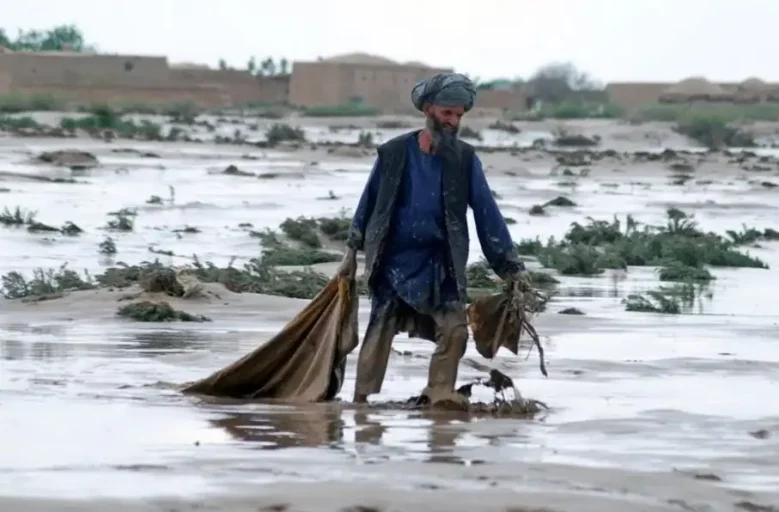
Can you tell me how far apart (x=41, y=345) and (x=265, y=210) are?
15385mm

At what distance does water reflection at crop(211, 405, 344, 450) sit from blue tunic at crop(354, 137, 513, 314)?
688 millimetres

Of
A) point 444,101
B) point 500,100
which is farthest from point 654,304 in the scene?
point 500,100

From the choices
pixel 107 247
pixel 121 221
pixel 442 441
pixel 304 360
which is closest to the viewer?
pixel 442 441

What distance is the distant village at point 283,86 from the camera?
3339 inches

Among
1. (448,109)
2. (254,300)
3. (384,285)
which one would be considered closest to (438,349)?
(384,285)

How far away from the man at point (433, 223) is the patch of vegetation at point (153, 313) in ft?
13.5

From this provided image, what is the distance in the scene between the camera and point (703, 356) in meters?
11.7

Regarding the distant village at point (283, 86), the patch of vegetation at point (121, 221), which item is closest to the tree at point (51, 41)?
the distant village at point (283, 86)

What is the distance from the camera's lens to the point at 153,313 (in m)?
13.0

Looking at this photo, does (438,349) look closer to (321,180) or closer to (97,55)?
(321,180)

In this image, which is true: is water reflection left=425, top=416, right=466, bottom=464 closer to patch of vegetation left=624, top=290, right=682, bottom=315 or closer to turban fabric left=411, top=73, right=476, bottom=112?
turban fabric left=411, top=73, right=476, bottom=112

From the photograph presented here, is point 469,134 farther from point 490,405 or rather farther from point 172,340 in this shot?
point 490,405

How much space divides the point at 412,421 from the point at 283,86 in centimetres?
9349

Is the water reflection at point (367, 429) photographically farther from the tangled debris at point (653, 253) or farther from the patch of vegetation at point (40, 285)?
the tangled debris at point (653, 253)
